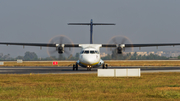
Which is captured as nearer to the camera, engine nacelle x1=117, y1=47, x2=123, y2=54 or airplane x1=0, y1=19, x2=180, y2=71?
airplane x1=0, y1=19, x2=180, y2=71

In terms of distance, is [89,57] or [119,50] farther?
[119,50]

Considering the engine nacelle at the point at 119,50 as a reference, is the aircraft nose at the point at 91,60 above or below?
below

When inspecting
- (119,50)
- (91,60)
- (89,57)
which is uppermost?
(119,50)

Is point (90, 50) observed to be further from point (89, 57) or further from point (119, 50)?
point (119, 50)

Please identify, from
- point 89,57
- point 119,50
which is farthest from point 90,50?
point 119,50

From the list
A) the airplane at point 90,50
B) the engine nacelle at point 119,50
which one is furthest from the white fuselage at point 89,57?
the engine nacelle at point 119,50

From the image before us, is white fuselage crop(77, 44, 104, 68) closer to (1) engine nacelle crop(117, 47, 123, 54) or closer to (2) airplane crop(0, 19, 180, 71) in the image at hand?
(2) airplane crop(0, 19, 180, 71)

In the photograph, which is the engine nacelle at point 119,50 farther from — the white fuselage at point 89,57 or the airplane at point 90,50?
the white fuselage at point 89,57

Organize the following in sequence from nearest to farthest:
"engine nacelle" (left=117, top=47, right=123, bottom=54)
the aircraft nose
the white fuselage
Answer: the aircraft nose → the white fuselage → "engine nacelle" (left=117, top=47, right=123, bottom=54)

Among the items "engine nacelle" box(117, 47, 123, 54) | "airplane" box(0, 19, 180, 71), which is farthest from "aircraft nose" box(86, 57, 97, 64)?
"engine nacelle" box(117, 47, 123, 54)

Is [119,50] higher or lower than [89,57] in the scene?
higher

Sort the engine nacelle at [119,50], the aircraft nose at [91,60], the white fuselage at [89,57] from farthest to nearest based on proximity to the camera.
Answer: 1. the engine nacelle at [119,50]
2. the white fuselage at [89,57]
3. the aircraft nose at [91,60]

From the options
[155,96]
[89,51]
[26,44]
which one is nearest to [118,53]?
[89,51]

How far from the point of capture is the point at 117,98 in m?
15.5
